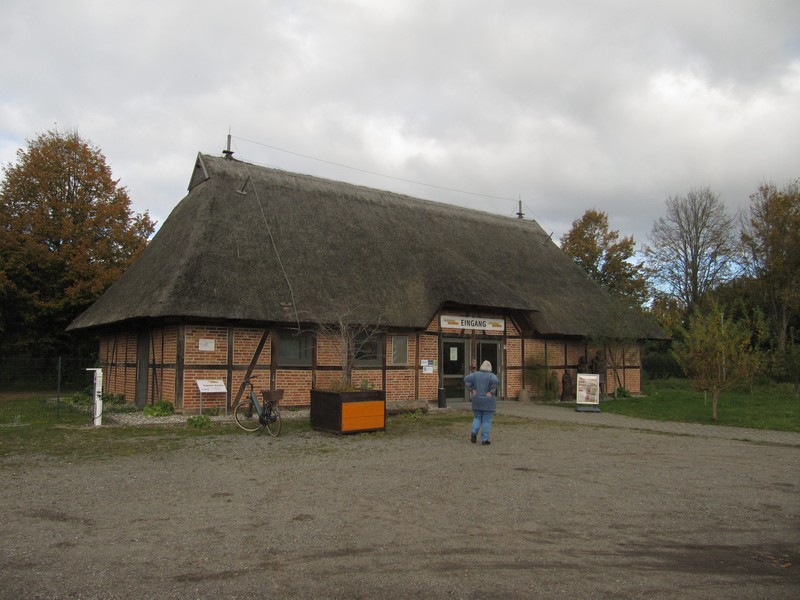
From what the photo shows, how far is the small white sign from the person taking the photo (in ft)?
45.4

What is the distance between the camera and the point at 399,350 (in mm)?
17344

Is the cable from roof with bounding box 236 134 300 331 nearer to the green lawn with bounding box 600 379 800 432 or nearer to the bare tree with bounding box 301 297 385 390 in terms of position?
the bare tree with bounding box 301 297 385 390

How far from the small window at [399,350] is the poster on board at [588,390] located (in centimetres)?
469

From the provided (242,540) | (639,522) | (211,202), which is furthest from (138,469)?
(211,202)

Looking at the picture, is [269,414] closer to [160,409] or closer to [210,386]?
[210,386]

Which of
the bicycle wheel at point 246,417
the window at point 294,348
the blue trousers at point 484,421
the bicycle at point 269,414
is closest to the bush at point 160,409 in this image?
the bicycle wheel at point 246,417

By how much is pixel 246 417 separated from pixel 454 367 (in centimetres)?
718

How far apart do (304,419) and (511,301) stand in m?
7.52

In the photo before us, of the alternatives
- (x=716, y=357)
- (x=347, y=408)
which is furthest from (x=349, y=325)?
(x=716, y=357)

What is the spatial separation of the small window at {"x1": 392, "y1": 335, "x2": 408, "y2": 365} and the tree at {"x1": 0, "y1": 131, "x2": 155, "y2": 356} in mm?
13257

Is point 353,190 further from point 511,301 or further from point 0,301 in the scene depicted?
point 0,301

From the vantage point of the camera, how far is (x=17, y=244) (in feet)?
80.2

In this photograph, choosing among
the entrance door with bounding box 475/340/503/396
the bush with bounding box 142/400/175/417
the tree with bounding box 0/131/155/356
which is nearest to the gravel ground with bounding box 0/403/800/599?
the bush with bounding box 142/400/175/417

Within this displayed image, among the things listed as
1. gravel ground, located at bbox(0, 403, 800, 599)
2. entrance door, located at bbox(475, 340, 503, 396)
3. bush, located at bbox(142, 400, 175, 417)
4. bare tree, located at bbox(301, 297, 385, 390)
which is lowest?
gravel ground, located at bbox(0, 403, 800, 599)
